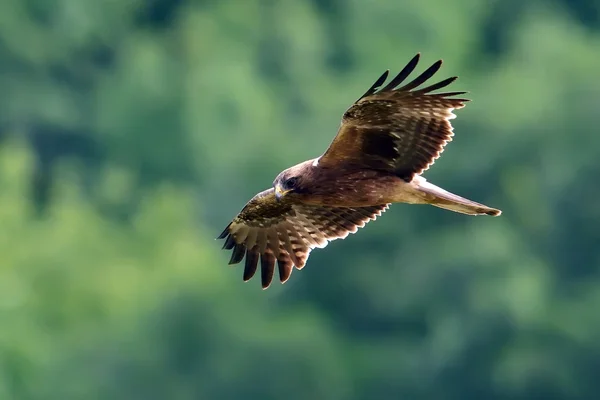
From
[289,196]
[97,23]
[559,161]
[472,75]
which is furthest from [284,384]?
A: [97,23]

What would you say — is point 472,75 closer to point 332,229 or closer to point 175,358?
point 175,358

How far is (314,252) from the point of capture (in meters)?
30.5

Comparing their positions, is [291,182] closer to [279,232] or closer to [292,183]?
[292,183]

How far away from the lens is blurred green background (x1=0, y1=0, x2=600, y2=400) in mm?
30453

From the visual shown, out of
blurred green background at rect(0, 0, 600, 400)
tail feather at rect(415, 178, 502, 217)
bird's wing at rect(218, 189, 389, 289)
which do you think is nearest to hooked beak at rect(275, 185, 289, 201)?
tail feather at rect(415, 178, 502, 217)

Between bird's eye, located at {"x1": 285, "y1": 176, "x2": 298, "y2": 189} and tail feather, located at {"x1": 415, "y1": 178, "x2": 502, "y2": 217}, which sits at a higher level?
bird's eye, located at {"x1": 285, "y1": 176, "x2": 298, "y2": 189}

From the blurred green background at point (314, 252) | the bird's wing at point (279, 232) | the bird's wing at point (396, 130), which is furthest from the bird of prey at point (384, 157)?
the blurred green background at point (314, 252)

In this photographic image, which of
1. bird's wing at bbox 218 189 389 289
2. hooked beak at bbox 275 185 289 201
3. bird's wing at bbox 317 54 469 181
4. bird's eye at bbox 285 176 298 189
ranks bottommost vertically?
bird's wing at bbox 218 189 389 289

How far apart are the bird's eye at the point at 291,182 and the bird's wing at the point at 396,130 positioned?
7.5 inches

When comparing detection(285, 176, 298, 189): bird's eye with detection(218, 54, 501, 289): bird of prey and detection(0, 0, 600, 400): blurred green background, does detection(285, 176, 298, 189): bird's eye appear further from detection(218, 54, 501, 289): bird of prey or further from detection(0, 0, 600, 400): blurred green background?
detection(0, 0, 600, 400): blurred green background

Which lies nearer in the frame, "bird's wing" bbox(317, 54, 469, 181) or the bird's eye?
"bird's wing" bbox(317, 54, 469, 181)

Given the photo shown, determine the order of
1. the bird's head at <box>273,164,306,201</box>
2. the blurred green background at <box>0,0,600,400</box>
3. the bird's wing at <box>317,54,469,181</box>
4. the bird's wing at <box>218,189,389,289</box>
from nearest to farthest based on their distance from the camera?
the bird's wing at <box>317,54,469,181</box> < the bird's head at <box>273,164,306,201</box> < the bird's wing at <box>218,189,389,289</box> < the blurred green background at <box>0,0,600,400</box>

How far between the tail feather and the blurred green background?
17.2 m

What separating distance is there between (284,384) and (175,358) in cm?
208
